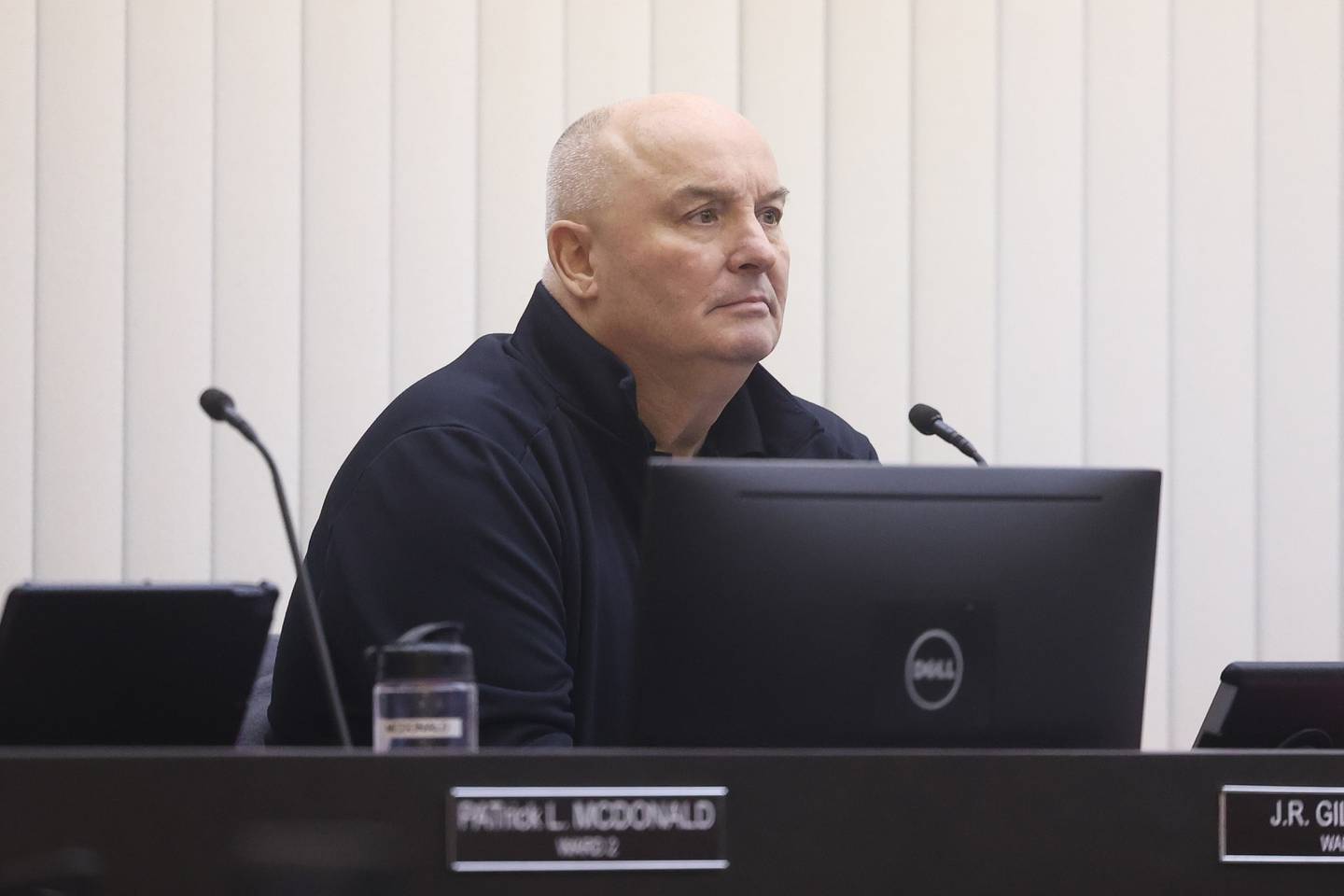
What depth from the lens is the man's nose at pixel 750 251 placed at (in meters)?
1.92

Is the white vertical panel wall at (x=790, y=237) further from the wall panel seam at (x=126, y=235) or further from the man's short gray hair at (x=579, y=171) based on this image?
the man's short gray hair at (x=579, y=171)

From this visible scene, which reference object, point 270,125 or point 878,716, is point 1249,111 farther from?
point 878,716

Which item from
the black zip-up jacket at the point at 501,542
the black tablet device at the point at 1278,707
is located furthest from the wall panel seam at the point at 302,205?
the black tablet device at the point at 1278,707

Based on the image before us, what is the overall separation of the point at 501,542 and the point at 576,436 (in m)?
0.25

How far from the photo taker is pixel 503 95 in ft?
8.12

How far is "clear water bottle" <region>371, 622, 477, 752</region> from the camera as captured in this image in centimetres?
100
